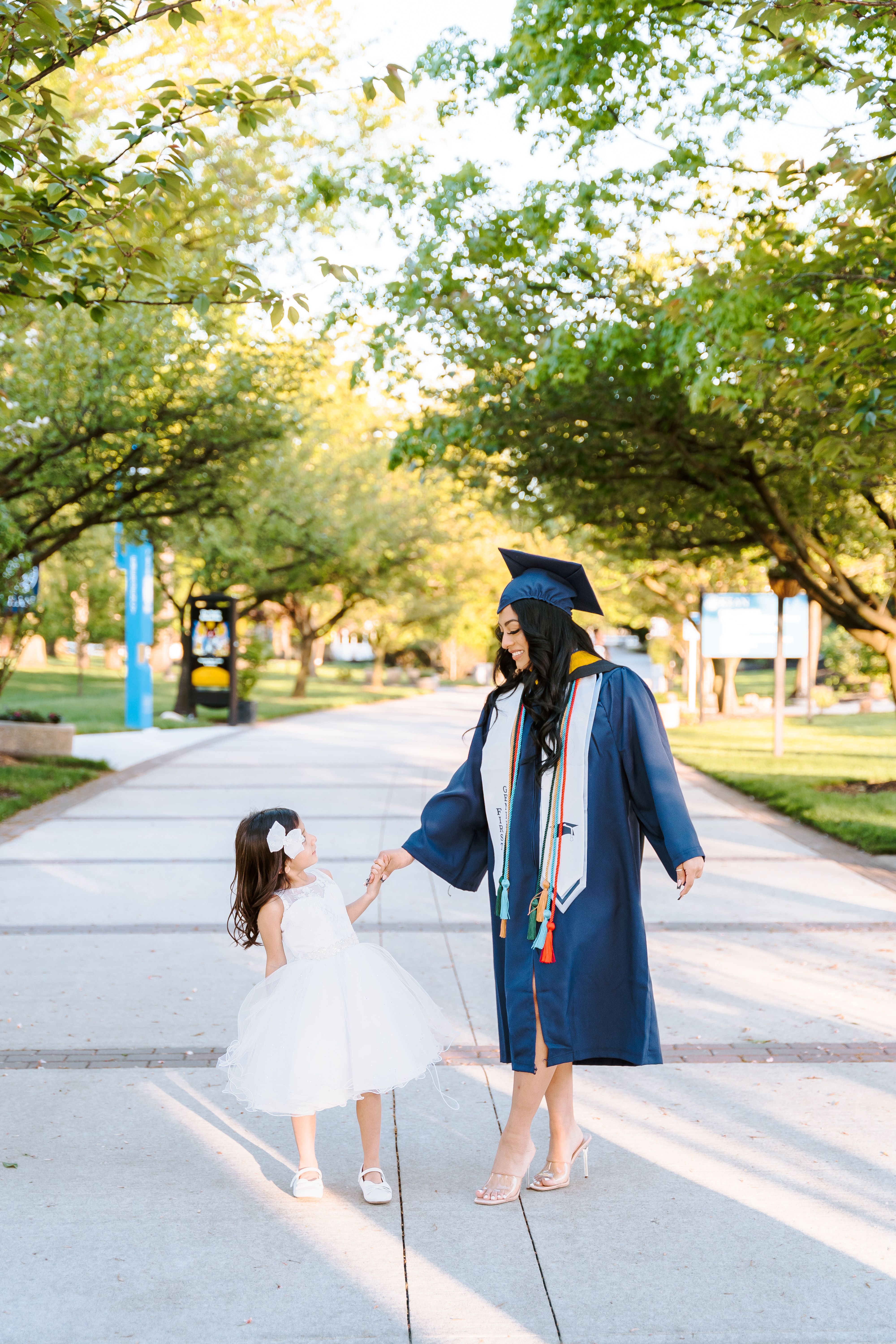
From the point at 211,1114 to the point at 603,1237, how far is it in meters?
1.53

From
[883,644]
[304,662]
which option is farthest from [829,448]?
[304,662]

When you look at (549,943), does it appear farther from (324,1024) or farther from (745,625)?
(745,625)

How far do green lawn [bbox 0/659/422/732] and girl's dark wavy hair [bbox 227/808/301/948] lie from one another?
52.8 feet

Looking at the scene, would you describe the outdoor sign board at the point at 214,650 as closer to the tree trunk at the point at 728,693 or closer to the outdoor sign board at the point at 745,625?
the outdoor sign board at the point at 745,625

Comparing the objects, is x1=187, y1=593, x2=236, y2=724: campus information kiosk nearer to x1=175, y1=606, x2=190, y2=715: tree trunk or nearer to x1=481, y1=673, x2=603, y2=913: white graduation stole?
x1=175, y1=606, x2=190, y2=715: tree trunk

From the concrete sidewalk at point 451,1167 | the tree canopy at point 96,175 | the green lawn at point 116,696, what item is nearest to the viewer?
the concrete sidewalk at point 451,1167

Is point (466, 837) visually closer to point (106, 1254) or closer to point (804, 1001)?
point (106, 1254)

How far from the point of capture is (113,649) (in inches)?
2051

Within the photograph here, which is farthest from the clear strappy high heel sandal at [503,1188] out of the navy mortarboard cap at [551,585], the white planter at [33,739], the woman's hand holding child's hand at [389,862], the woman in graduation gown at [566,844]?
the white planter at [33,739]

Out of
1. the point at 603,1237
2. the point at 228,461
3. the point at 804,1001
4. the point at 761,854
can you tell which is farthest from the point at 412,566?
the point at 603,1237

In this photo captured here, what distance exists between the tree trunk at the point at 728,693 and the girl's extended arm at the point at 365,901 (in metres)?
26.4

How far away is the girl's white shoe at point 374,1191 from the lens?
353cm

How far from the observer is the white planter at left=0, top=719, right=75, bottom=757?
52.1ft

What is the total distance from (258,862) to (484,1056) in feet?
6.03
